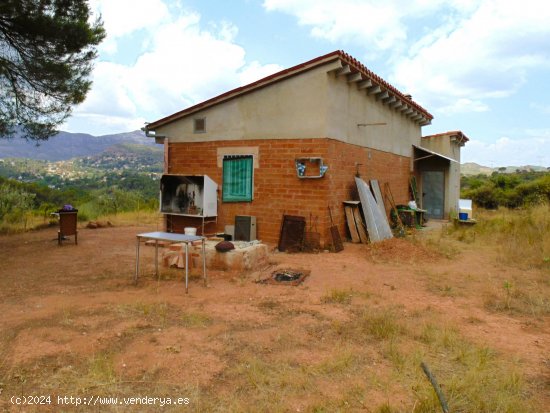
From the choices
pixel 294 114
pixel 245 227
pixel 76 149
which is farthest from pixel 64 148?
pixel 294 114

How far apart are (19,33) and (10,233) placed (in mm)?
6379

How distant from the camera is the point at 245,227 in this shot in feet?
32.6

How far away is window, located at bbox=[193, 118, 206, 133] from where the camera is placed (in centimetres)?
1091


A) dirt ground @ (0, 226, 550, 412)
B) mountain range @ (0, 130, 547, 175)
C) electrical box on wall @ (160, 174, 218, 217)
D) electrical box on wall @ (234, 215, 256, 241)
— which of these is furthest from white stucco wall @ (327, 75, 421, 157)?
mountain range @ (0, 130, 547, 175)

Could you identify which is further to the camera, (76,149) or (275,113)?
(76,149)

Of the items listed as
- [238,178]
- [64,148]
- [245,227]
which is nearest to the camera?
[245,227]

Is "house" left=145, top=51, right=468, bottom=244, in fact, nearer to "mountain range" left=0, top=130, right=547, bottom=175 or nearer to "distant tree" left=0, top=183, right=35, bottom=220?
"distant tree" left=0, top=183, right=35, bottom=220

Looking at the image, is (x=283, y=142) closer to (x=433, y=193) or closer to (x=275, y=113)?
(x=275, y=113)

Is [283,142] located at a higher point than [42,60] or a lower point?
lower

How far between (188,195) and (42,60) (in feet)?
16.4

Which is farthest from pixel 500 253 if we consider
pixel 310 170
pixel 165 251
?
pixel 165 251

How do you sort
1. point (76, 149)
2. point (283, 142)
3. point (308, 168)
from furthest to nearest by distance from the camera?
point (76, 149) < point (283, 142) < point (308, 168)

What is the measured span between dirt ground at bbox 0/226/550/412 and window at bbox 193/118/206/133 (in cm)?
432

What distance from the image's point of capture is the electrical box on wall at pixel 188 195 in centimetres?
1031
